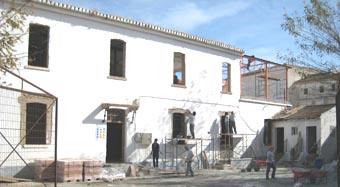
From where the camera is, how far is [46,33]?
71.6ft

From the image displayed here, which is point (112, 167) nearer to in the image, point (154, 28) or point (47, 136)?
point (47, 136)

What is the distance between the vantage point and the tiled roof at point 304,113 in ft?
104

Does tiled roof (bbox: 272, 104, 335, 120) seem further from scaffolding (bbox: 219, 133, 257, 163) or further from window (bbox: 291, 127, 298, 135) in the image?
scaffolding (bbox: 219, 133, 257, 163)

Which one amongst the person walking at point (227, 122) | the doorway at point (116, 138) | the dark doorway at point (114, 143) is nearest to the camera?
the doorway at point (116, 138)

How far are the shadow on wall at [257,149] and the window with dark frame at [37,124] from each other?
1511cm

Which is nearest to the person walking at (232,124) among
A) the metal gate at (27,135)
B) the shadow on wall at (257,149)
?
the shadow on wall at (257,149)

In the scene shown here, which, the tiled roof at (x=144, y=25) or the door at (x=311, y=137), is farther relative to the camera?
the door at (x=311, y=137)

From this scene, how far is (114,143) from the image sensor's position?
2527 cm

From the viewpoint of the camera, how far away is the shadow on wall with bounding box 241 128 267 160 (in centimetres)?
3231

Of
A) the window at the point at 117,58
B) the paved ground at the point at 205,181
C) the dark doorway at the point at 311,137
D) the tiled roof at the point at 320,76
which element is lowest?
the paved ground at the point at 205,181

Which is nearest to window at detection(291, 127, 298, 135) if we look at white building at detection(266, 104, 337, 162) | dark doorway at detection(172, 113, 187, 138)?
white building at detection(266, 104, 337, 162)

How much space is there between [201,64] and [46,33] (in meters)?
10.7

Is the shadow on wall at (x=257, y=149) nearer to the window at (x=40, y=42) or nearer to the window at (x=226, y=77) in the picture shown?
the window at (x=226, y=77)

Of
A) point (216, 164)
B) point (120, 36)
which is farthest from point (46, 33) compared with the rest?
point (216, 164)
